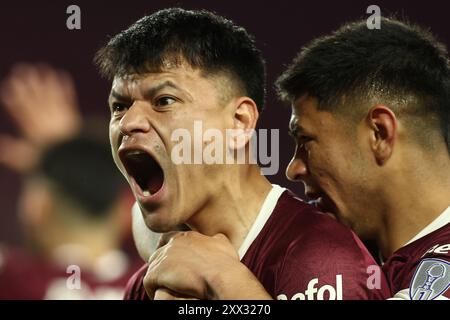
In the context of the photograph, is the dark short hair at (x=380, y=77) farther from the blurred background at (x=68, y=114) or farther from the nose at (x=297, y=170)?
the blurred background at (x=68, y=114)

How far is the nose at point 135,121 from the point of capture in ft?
5.89

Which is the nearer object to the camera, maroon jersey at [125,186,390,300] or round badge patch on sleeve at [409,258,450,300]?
maroon jersey at [125,186,390,300]

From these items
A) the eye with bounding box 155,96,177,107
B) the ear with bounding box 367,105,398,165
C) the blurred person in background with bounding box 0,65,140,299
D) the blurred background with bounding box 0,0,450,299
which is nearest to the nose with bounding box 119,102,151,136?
the eye with bounding box 155,96,177,107

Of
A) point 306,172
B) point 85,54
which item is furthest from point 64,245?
point 306,172

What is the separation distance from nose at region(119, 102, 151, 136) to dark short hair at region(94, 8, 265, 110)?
9 cm

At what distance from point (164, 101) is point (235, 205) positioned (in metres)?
0.30

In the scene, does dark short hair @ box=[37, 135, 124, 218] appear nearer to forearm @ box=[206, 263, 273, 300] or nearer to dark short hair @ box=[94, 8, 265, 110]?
dark short hair @ box=[94, 8, 265, 110]

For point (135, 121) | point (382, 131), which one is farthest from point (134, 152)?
point (382, 131)

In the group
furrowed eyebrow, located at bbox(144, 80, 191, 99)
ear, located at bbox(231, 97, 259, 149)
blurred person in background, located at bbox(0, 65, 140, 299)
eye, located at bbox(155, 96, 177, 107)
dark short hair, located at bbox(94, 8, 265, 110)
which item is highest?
dark short hair, located at bbox(94, 8, 265, 110)

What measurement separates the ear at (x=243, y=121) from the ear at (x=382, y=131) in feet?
1.03

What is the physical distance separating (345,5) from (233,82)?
1784 millimetres

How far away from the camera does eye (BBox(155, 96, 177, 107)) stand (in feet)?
5.87

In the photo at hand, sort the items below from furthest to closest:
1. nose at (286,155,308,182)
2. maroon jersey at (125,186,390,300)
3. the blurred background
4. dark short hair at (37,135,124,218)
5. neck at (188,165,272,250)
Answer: dark short hair at (37,135,124,218) < the blurred background < nose at (286,155,308,182) < neck at (188,165,272,250) < maroon jersey at (125,186,390,300)
